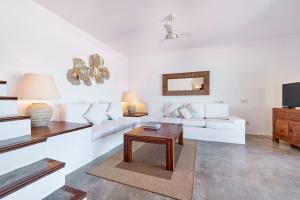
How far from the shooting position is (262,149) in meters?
2.77

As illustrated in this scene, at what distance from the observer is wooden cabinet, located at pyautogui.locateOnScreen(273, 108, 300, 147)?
2.74m

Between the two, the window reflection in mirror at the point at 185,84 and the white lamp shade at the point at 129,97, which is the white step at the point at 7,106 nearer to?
the white lamp shade at the point at 129,97

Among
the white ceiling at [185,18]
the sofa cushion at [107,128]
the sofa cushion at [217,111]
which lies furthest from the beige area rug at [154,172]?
the white ceiling at [185,18]

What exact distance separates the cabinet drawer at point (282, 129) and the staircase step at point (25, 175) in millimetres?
4029

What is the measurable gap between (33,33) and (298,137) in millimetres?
5044

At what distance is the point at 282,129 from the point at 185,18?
10.3 feet

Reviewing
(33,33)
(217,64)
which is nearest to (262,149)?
(217,64)

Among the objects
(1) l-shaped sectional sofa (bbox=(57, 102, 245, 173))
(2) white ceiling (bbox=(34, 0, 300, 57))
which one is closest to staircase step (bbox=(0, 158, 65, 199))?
(1) l-shaped sectional sofa (bbox=(57, 102, 245, 173))

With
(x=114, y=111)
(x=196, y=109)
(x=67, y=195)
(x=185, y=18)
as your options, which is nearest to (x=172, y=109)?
(x=196, y=109)

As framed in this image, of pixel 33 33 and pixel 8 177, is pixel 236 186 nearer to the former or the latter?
pixel 8 177

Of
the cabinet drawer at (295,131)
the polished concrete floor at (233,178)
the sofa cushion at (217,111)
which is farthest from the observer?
the sofa cushion at (217,111)

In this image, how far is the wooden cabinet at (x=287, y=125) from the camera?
2.74 meters

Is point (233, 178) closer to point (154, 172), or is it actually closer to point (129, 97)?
point (154, 172)

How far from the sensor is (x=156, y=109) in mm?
4324
